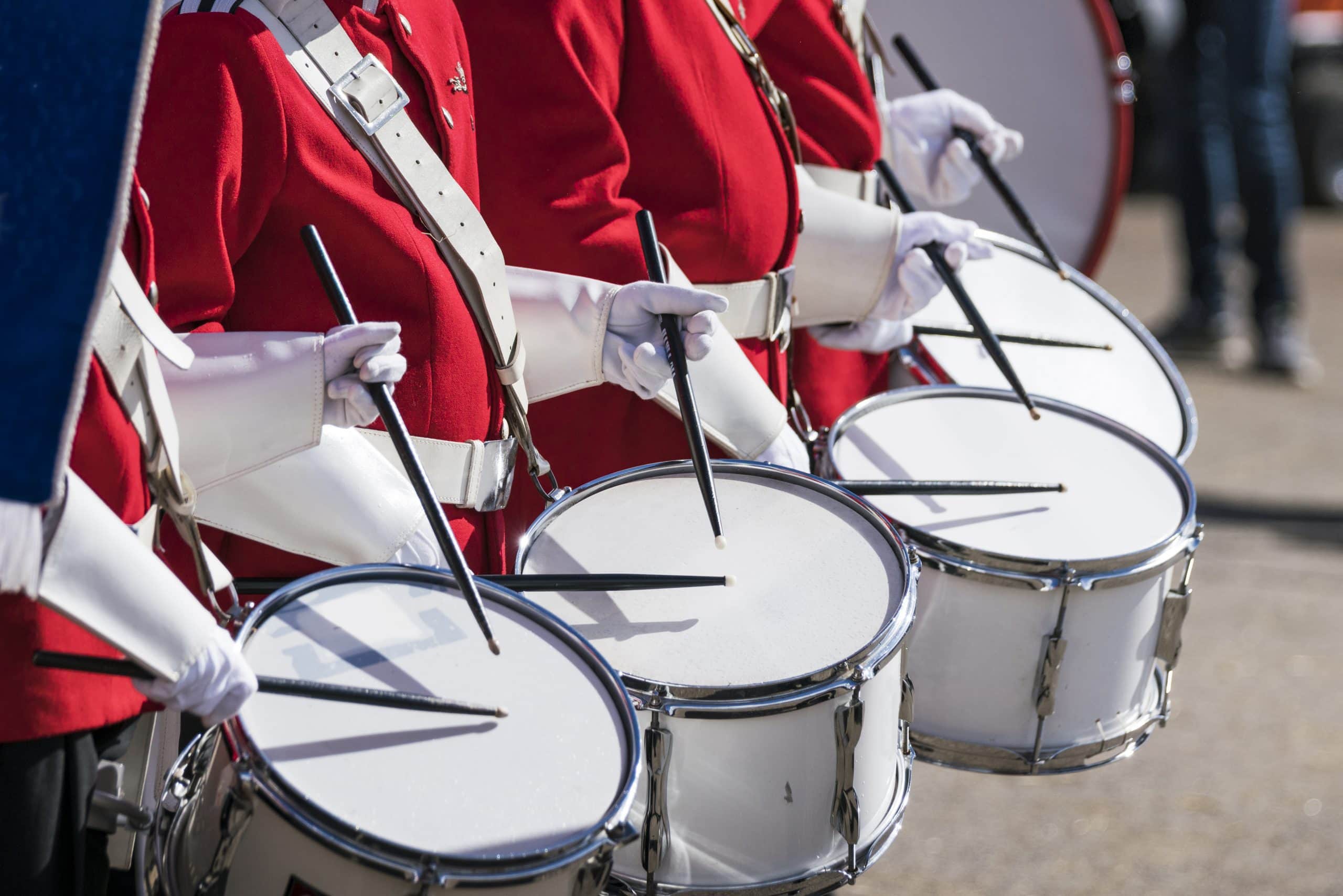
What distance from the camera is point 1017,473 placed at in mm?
2383

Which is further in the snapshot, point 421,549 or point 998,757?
point 998,757

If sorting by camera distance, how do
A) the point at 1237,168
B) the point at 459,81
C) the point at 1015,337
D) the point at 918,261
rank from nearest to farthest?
the point at 459,81
the point at 918,261
the point at 1015,337
the point at 1237,168

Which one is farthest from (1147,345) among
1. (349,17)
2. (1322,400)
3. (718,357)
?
(1322,400)

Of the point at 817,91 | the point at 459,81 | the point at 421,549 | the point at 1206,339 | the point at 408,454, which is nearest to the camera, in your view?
the point at 408,454

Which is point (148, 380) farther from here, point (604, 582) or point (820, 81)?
point (820, 81)

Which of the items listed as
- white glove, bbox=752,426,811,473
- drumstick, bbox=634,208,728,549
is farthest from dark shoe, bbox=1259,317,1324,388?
drumstick, bbox=634,208,728,549

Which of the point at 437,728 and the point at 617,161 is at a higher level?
the point at 617,161

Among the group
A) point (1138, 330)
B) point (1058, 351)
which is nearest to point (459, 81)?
point (1058, 351)

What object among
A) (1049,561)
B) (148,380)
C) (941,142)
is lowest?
(1049,561)

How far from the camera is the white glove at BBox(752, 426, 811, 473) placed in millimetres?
2299

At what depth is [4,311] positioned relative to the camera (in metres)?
1.23

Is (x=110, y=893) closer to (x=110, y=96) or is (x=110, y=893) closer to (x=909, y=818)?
(x=110, y=96)

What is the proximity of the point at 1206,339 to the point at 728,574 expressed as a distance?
218 inches

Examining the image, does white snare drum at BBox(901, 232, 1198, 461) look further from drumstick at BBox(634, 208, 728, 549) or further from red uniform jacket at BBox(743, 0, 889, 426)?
drumstick at BBox(634, 208, 728, 549)
